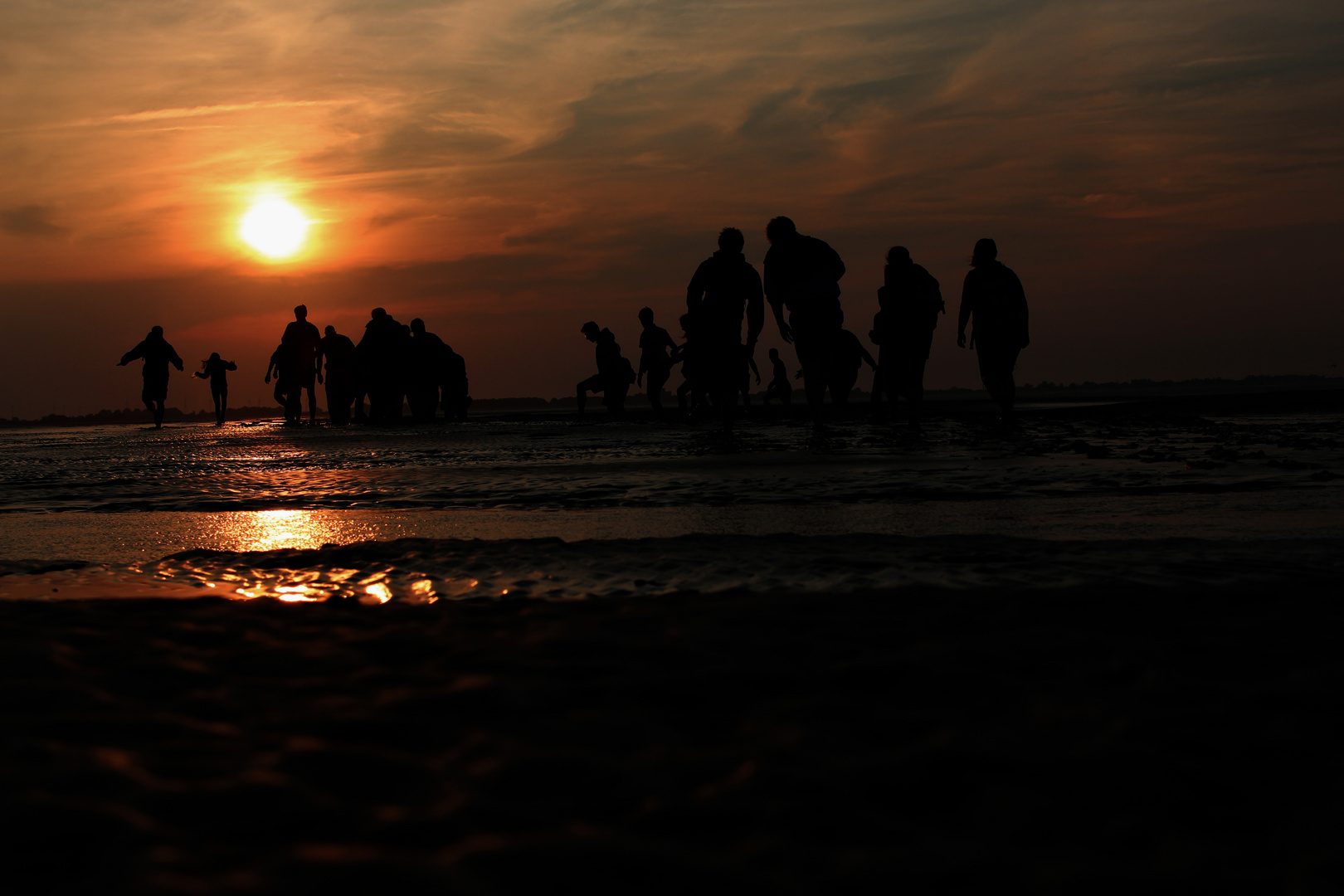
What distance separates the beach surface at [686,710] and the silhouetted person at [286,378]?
2160 centimetres

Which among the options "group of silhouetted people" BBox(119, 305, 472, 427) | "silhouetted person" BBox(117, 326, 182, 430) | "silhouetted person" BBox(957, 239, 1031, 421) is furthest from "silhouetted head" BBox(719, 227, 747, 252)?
"silhouetted person" BBox(117, 326, 182, 430)

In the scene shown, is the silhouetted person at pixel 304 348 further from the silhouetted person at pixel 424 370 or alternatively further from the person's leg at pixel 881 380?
the person's leg at pixel 881 380

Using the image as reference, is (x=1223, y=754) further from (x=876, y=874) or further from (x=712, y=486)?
(x=712, y=486)

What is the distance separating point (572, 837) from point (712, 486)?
4.77 m

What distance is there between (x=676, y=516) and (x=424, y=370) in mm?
19314

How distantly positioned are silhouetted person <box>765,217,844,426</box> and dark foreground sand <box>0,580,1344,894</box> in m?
8.82

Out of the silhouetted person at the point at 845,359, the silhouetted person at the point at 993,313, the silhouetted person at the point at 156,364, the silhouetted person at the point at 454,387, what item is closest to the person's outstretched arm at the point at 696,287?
the silhouetted person at the point at 993,313

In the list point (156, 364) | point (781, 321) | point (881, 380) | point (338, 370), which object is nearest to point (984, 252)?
point (781, 321)

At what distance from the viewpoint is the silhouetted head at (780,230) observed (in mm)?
10883

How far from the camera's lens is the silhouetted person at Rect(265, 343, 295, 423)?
2456 cm

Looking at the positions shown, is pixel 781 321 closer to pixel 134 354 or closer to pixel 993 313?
pixel 993 313

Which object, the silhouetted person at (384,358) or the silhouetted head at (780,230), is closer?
the silhouetted head at (780,230)

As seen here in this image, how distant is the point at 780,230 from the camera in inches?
431

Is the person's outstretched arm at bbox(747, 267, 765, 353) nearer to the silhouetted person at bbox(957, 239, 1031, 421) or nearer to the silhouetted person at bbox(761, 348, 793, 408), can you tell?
the silhouetted person at bbox(957, 239, 1031, 421)
